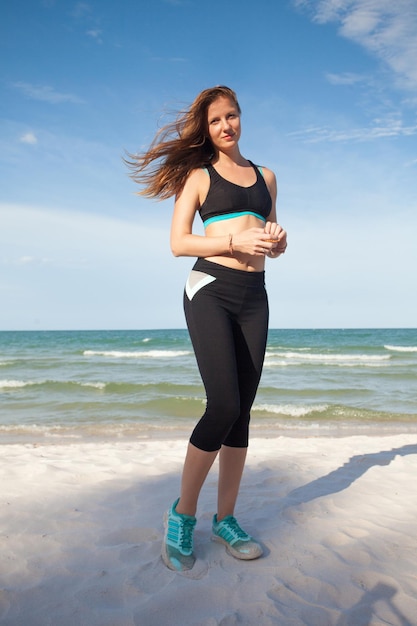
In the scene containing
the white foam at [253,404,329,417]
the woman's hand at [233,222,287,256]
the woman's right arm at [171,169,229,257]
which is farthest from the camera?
the white foam at [253,404,329,417]

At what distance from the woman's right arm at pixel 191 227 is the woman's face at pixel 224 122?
22 cm

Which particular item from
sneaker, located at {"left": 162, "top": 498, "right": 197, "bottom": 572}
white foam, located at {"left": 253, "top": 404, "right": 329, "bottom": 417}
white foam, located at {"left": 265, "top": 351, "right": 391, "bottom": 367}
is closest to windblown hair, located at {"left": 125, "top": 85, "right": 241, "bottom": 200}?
sneaker, located at {"left": 162, "top": 498, "right": 197, "bottom": 572}

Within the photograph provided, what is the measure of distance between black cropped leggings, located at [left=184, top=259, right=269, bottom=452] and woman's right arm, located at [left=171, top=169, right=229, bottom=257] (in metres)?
0.10

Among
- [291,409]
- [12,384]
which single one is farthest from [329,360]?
[12,384]

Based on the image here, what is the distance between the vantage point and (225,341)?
239 centimetres

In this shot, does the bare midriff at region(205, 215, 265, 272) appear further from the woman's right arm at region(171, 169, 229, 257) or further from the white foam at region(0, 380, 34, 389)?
the white foam at region(0, 380, 34, 389)

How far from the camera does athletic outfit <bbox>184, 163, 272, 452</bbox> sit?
93.4 inches

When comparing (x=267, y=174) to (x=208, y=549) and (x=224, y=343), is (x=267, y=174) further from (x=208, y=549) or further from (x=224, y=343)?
(x=208, y=549)

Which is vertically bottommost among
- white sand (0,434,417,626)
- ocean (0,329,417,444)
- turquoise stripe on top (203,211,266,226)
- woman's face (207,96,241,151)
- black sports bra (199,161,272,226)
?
ocean (0,329,417,444)

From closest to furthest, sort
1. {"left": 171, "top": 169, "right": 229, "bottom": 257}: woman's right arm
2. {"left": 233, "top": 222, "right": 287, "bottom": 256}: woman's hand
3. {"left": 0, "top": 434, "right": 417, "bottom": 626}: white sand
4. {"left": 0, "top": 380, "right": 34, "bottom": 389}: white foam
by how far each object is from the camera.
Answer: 1. {"left": 0, "top": 434, "right": 417, "bottom": 626}: white sand
2. {"left": 233, "top": 222, "right": 287, "bottom": 256}: woman's hand
3. {"left": 171, "top": 169, "right": 229, "bottom": 257}: woman's right arm
4. {"left": 0, "top": 380, "right": 34, "bottom": 389}: white foam

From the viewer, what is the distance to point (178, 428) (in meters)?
7.70

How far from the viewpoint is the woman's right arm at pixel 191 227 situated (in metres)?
2.46

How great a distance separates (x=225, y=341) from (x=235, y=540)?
103cm

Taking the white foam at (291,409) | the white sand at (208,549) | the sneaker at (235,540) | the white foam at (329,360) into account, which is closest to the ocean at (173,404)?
the white foam at (291,409)
